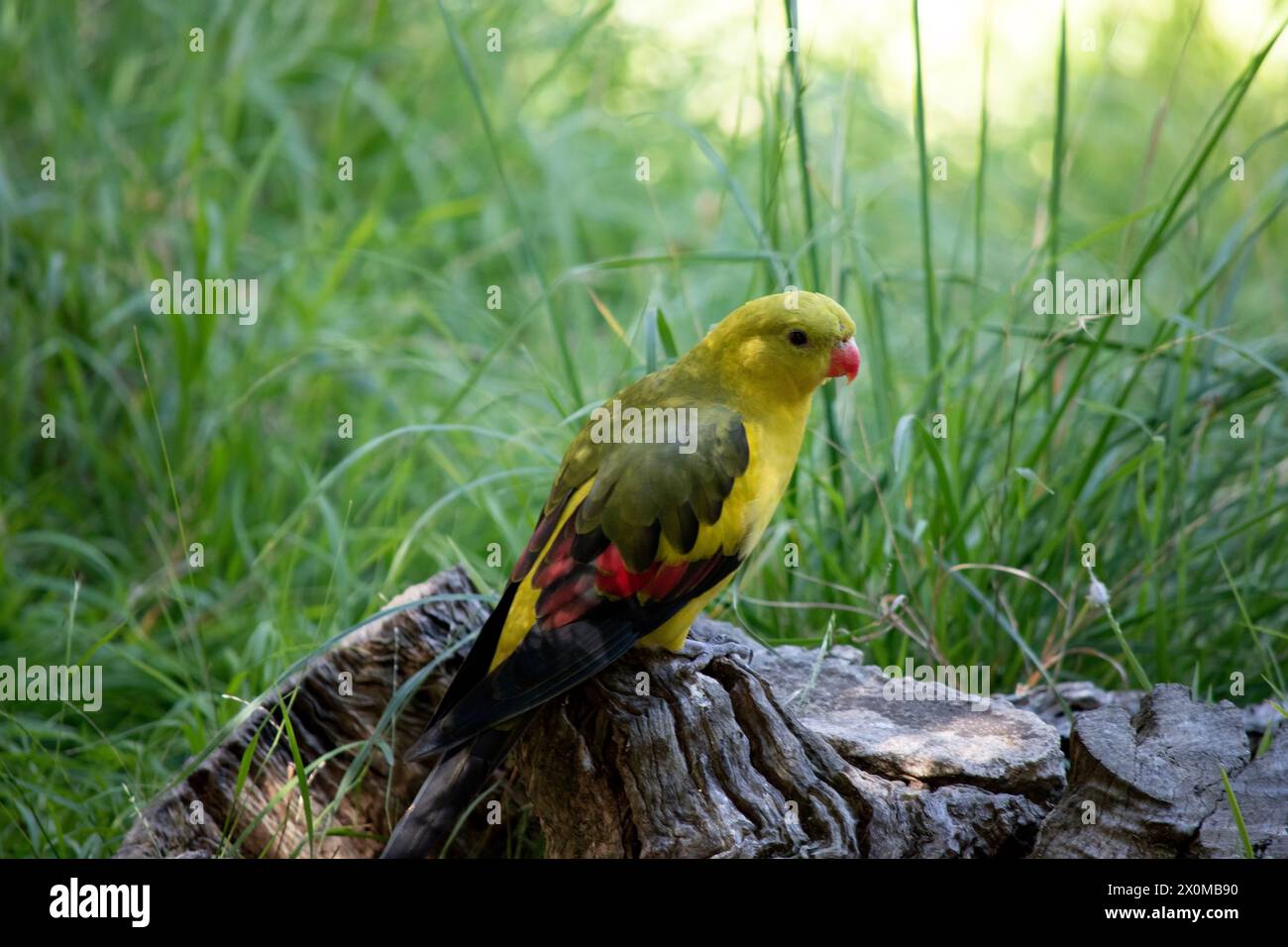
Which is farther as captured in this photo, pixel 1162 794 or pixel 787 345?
pixel 787 345

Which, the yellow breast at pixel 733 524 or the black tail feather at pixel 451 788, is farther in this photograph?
the yellow breast at pixel 733 524

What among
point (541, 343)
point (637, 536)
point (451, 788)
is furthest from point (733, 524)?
point (541, 343)

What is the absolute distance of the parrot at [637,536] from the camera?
2658 mm

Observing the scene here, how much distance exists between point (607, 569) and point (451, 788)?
0.58 m

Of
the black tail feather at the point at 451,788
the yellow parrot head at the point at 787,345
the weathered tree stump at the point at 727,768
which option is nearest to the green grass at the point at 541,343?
the weathered tree stump at the point at 727,768

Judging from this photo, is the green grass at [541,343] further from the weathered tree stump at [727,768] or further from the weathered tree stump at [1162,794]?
the weathered tree stump at [1162,794]

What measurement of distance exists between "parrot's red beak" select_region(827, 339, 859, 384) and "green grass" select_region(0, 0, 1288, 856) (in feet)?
1.07

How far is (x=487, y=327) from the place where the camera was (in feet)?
16.0

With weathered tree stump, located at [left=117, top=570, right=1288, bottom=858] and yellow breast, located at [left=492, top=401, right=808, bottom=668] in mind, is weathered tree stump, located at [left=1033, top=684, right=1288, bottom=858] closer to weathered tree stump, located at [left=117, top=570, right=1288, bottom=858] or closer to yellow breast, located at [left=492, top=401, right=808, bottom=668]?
weathered tree stump, located at [left=117, top=570, right=1288, bottom=858]

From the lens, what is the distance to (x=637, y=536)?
2766 mm

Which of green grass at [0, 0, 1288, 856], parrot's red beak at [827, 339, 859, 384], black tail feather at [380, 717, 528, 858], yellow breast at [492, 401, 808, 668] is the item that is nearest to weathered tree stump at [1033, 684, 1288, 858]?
green grass at [0, 0, 1288, 856]

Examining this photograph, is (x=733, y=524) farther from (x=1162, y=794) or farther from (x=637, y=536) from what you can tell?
(x=1162, y=794)

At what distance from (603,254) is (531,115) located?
3.71ft

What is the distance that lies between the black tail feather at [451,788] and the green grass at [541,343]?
0.87ft
